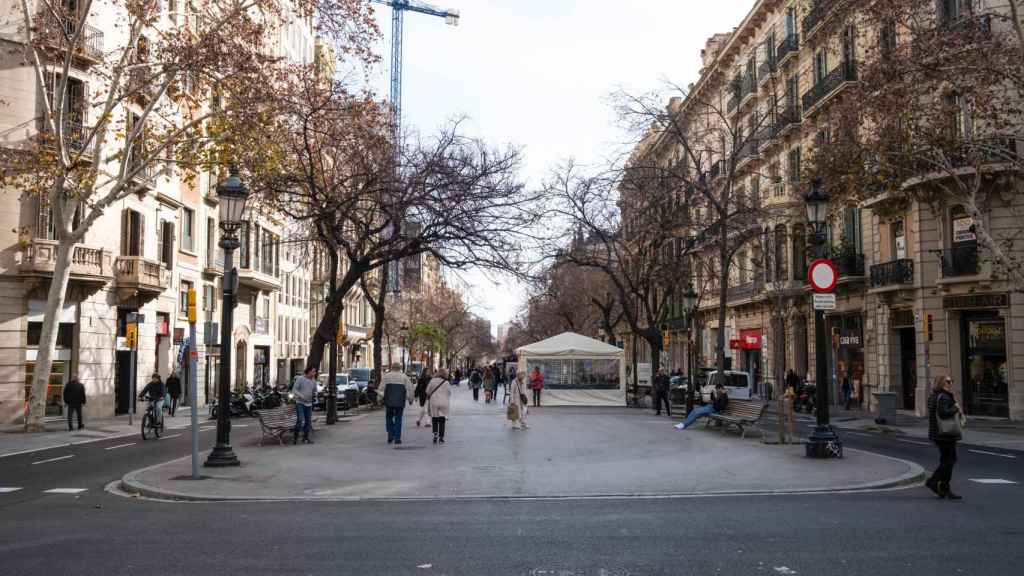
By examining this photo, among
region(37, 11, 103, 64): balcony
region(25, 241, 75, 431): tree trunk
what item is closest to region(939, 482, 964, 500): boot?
region(37, 11, 103, 64): balcony

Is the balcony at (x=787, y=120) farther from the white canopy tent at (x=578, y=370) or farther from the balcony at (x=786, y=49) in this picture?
the white canopy tent at (x=578, y=370)

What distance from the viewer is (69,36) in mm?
25188

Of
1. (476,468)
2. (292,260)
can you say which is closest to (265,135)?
(476,468)

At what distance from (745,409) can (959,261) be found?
14274 millimetres

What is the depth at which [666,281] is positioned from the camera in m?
42.5

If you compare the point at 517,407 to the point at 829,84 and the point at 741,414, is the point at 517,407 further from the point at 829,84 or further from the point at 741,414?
the point at 829,84

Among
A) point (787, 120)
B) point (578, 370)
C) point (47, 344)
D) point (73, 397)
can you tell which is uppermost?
point (787, 120)

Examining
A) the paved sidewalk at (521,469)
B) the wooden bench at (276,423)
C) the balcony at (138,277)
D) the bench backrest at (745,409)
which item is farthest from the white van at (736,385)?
the balcony at (138,277)

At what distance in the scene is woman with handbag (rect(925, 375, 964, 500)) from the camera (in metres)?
11.5

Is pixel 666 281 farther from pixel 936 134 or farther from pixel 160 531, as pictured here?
pixel 160 531

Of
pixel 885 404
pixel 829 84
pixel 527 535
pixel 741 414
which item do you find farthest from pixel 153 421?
pixel 829 84

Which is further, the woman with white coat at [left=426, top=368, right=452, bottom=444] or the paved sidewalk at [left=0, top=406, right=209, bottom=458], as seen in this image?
the paved sidewalk at [left=0, top=406, right=209, bottom=458]

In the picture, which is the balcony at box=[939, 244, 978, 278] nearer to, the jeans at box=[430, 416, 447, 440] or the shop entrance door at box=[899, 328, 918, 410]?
the shop entrance door at box=[899, 328, 918, 410]

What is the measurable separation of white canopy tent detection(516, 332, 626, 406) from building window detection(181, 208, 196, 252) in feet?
53.0
